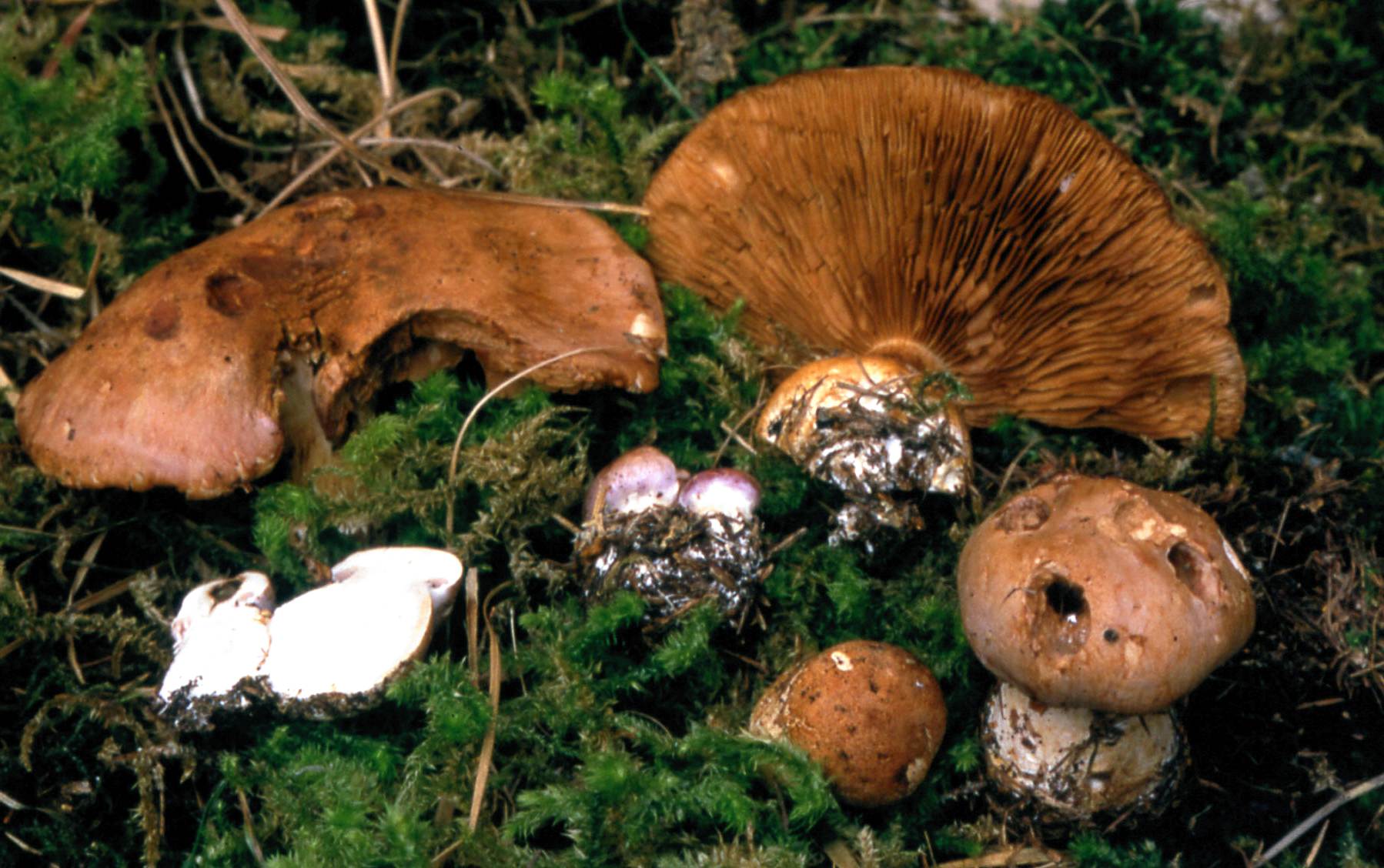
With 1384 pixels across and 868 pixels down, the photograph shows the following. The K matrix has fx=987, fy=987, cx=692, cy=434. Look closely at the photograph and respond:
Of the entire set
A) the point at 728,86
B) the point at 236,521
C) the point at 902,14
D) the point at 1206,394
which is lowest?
the point at 236,521

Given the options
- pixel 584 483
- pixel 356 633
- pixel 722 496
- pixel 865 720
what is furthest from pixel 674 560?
pixel 356 633

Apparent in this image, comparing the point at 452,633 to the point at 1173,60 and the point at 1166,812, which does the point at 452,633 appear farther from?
the point at 1173,60

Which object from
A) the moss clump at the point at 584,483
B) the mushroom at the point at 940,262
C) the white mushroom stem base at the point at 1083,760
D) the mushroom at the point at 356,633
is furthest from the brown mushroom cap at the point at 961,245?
the mushroom at the point at 356,633

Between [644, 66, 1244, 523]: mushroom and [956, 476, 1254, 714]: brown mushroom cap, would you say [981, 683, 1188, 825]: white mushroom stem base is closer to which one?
[956, 476, 1254, 714]: brown mushroom cap

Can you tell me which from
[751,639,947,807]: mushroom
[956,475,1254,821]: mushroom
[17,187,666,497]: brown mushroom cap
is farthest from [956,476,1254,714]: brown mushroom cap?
[17,187,666,497]: brown mushroom cap

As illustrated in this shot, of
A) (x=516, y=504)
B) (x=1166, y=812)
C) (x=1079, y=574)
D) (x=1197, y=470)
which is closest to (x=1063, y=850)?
(x=1166, y=812)

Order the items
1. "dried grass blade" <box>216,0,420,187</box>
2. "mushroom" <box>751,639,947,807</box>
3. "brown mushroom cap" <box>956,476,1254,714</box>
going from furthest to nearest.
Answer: "dried grass blade" <box>216,0,420,187</box> → "mushroom" <box>751,639,947,807</box> → "brown mushroom cap" <box>956,476,1254,714</box>

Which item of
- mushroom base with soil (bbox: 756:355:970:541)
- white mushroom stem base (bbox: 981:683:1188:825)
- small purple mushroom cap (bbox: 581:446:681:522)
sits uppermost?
mushroom base with soil (bbox: 756:355:970:541)
